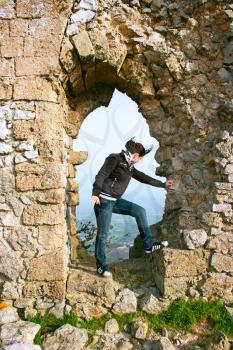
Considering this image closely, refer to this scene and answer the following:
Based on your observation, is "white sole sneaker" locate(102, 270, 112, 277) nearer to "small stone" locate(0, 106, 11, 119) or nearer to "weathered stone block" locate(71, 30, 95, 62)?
"small stone" locate(0, 106, 11, 119)

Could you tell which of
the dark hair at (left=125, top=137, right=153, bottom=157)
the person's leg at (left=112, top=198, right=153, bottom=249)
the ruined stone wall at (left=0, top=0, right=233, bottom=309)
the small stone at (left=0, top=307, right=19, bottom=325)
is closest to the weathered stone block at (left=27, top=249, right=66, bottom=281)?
the ruined stone wall at (left=0, top=0, right=233, bottom=309)

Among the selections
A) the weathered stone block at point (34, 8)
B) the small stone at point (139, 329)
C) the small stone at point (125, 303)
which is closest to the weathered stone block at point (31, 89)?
the weathered stone block at point (34, 8)

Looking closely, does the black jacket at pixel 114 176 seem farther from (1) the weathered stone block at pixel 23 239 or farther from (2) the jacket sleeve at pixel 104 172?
(1) the weathered stone block at pixel 23 239

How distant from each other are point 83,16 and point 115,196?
2364 mm

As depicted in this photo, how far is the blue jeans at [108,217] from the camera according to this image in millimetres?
4414

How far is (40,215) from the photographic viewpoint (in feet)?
14.0

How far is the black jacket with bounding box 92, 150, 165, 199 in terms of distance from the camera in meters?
4.33

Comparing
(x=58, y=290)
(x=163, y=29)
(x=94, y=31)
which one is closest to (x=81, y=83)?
(x=94, y=31)

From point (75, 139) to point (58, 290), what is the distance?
234 centimetres

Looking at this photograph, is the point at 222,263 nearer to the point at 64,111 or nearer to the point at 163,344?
the point at 163,344

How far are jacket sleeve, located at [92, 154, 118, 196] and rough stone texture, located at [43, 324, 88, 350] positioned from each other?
5.15 ft

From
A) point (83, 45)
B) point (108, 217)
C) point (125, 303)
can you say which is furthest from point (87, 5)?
point (125, 303)

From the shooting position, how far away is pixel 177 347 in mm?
3701

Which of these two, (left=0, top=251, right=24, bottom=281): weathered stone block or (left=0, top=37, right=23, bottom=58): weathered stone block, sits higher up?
(left=0, top=37, right=23, bottom=58): weathered stone block
